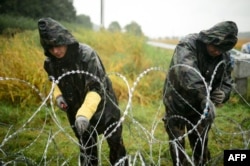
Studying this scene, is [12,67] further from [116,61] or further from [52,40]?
[52,40]

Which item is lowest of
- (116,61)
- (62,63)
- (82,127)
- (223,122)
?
(223,122)

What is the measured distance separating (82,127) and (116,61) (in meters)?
7.06

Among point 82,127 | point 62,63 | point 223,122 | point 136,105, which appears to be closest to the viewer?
point 82,127

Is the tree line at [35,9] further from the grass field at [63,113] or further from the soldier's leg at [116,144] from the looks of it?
the soldier's leg at [116,144]

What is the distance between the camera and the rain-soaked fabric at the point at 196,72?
3201mm

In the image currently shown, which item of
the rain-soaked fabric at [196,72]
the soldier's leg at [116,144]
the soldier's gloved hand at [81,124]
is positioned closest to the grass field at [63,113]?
the soldier's leg at [116,144]

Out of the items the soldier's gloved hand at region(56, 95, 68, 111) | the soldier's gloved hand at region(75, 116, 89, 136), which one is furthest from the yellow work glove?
the soldier's gloved hand at region(56, 95, 68, 111)

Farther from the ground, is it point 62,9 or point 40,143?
point 62,9

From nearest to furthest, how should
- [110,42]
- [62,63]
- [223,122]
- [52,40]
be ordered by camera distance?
1. [52,40]
2. [62,63]
3. [223,122]
4. [110,42]

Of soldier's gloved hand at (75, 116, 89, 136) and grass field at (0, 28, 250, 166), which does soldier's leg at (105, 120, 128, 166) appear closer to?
soldier's gloved hand at (75, 116, 89, 136)

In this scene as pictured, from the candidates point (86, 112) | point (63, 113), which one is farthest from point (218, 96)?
point (63, 113)

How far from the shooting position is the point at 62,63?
3316 mm

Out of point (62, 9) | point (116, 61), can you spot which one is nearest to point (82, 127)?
point (116, 61)

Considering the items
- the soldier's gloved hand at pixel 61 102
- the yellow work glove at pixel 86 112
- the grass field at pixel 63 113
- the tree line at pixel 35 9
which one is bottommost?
the grass field at pixel 63 113
